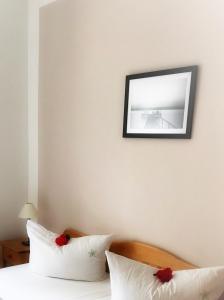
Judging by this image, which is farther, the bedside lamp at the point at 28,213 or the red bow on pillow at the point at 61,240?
the bedside lamp at the point at 28,213

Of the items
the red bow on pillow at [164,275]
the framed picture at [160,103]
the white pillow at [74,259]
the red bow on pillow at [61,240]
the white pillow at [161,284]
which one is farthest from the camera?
the red bow on pillow at [61,240]

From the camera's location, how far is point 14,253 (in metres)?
2.53

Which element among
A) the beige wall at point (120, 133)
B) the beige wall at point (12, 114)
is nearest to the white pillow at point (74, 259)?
the beige wall at point (120, 133)

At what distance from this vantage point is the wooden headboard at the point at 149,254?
1.69 meters

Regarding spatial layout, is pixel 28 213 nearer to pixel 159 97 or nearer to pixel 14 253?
pixel 14 253

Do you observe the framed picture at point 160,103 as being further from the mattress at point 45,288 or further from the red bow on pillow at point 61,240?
the mattress at point 45,288

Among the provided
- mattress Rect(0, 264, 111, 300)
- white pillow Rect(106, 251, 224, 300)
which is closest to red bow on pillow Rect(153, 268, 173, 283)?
white pillow Rect(106, 251, 224, 300)

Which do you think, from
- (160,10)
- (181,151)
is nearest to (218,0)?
(160,10)

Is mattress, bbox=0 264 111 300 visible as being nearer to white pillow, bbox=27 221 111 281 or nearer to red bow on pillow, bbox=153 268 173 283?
white pillow, bbox=27 221 111 281

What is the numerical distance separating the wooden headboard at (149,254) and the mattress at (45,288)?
0.24 meters

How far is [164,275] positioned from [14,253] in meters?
1.53

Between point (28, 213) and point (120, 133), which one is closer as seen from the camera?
point (120, 133)

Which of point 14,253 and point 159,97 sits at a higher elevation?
→ point 159,97

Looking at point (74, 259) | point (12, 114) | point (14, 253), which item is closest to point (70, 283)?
point (74, 259)
